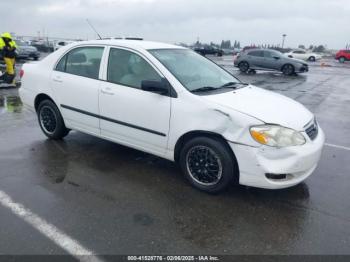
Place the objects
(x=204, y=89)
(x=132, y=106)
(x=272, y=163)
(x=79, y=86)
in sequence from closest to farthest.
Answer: (x=272, y=163)
(x=204, y=89)
(x=132, y=106)
(x=79, y=86)

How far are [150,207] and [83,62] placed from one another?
2516 mm

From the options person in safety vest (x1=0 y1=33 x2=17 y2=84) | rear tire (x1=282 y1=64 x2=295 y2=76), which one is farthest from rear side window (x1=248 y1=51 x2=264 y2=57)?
person in safety vest (x1=0 y1=33 x2=17 y2=84)

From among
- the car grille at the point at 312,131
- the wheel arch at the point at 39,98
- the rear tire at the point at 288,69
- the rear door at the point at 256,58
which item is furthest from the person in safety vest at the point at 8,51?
the rear tire at the point at 288,69

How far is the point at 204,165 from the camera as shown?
3.71 m

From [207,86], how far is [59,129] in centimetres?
261

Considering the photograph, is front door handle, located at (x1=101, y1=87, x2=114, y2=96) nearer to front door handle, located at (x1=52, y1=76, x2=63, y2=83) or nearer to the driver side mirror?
the driver side mirror

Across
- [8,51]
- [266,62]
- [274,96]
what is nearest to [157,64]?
[274,96]

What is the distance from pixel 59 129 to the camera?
17.1 ft

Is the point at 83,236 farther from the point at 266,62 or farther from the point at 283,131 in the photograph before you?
the point at 266,62

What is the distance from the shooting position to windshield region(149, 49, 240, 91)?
158 inches

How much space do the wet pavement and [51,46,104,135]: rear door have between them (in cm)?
52

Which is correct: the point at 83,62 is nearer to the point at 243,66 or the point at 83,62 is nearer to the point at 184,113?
the point at 184,113

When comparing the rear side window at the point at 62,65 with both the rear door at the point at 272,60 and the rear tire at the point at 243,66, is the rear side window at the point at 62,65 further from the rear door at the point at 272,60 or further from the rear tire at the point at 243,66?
the rear tire at the point at 243,66

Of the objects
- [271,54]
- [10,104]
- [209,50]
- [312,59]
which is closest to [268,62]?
[271,54]
